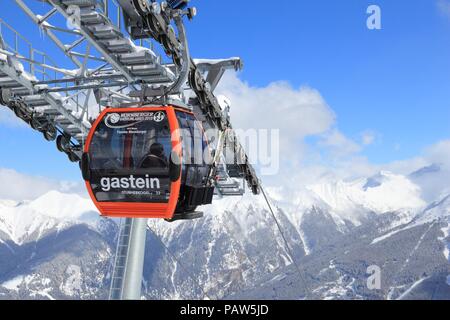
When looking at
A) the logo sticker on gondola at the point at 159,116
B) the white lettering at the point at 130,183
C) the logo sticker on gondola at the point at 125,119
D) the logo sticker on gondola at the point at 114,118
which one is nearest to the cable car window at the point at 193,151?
the logo sticker on gondola at the point at 159,116

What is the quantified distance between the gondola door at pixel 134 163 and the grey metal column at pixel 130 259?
10814 millimetres

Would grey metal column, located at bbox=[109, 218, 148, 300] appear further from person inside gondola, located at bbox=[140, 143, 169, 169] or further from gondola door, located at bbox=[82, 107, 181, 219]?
person inside gondola, located at bbox=[140, 143, 169, 169]

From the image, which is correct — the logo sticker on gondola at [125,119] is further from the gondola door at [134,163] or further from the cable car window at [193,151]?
the cable car window at [193,151]

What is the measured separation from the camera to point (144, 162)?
1101 centimetres

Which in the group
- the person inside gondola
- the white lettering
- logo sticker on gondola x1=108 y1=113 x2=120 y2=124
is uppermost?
logo sticker on gondola x1=108 y1=113 x2=120 y2=124

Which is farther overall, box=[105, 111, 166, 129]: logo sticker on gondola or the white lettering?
box=[105, 111, 166, 129]: logo sticker on gondola

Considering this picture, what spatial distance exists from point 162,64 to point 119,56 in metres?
1.31

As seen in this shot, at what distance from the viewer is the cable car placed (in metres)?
10.7

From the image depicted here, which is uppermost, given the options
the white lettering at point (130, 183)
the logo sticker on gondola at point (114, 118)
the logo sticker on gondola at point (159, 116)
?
the logo sticker on gondola at point (114, 118)

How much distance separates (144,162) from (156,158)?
36 cm

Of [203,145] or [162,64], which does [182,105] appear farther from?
[162,64]

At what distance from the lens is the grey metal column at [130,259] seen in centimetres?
2150

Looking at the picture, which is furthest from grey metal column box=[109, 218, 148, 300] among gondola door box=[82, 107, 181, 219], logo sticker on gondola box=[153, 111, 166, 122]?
logo sticker on gondola box=[153, 111, 166, 122]

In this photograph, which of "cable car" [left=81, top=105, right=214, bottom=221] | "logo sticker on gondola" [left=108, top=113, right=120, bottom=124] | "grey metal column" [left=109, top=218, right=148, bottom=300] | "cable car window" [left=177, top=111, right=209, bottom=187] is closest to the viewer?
"cable car" [left=81, top=105, right=214, bottom=221]
